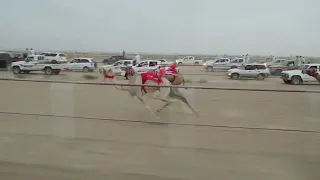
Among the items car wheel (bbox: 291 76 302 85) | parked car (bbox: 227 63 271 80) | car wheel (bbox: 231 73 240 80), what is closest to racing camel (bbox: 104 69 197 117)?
car wheel (bbox: 291 76 302 85)

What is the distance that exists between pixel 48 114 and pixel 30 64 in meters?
27.0

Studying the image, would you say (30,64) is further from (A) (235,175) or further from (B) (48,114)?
(A) (235,175)

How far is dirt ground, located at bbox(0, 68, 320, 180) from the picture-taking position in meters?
4.73

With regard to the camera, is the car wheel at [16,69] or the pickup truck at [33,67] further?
the car wheel at [16,69]

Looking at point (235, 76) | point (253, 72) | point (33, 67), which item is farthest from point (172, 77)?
point (33, 67)

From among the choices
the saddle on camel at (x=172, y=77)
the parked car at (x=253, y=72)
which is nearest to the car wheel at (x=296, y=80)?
the parked car at (x=253, y=72)

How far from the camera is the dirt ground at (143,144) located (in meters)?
4.73

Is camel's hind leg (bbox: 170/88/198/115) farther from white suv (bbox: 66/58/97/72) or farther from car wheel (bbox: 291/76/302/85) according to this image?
white suv (bbox: 66/58/97/72)

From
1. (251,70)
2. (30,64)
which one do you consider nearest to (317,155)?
(251,70)

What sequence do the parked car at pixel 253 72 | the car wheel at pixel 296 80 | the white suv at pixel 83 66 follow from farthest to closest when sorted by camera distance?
the white suv at pixel 83 66
the parked car at pixel 253 72
the car wheel at pixel 296 80

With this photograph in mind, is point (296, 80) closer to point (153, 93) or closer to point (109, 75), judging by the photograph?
point (109, 75)

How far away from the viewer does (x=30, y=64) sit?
32.2 m

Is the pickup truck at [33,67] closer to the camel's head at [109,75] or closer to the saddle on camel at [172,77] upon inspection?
the camel's head at [109,75]

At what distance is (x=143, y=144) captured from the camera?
604 cm
